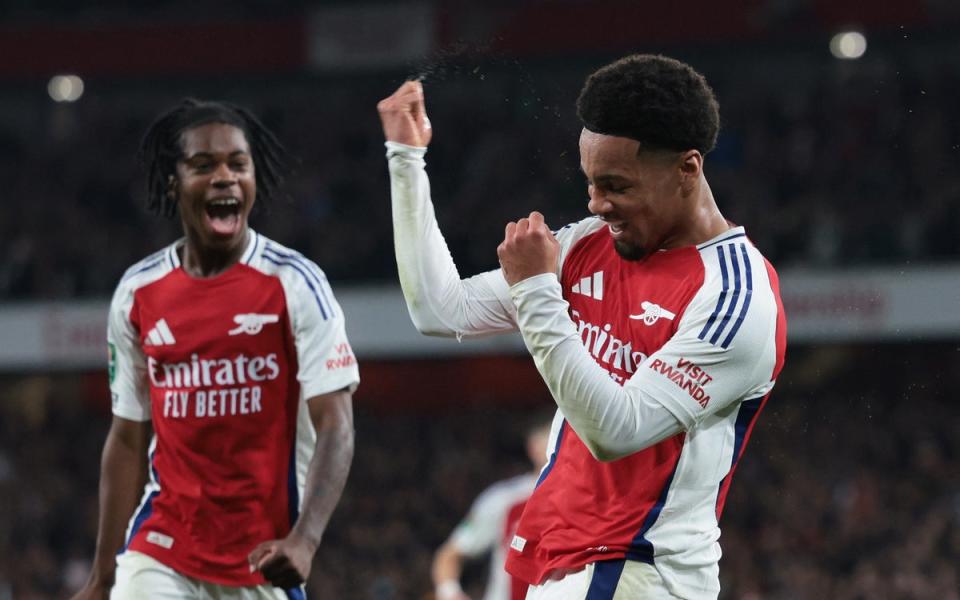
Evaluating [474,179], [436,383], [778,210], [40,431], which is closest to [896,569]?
[778,210]

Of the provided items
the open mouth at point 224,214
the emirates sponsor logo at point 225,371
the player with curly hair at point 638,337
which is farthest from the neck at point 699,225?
the open mouth at point 224,214

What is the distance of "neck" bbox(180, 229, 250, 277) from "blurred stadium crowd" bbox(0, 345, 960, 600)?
7.86 meters

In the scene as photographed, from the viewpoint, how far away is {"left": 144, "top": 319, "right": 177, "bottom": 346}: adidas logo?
4.65m

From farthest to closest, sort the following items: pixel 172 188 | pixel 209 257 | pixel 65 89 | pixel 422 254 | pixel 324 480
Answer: pixel 65 89, pixel 172 188, pixel 209 257, pixel 324 480, pixel 422 254

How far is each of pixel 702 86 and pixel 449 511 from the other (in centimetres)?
1485

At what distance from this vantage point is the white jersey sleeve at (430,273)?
11.6ft

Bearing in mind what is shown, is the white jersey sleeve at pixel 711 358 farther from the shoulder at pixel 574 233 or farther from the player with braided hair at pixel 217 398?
the player with braided hair at pixel 217 398

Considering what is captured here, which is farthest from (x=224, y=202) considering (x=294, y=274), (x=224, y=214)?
(x=294, y=274)

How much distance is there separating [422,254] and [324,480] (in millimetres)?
1082

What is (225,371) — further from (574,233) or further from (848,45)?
(848,45)

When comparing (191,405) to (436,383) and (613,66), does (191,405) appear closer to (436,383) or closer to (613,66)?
(613,66)

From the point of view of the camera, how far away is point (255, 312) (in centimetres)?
462

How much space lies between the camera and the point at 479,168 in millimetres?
18875

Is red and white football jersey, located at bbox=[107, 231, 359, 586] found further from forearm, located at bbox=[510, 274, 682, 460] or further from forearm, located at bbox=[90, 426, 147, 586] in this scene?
forearm, located at bbox=[510, 274, 682, 460]
